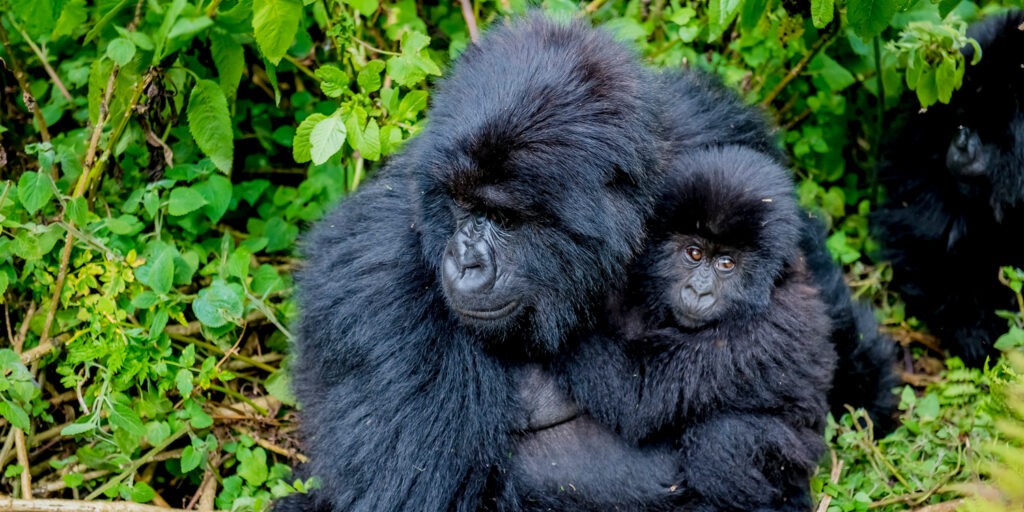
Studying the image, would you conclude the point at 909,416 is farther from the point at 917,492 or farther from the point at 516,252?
the point at 516,252

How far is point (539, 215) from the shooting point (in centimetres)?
288

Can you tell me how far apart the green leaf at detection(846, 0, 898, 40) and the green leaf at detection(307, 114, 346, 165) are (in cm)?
183

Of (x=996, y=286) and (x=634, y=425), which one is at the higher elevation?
(x=634, y=425)

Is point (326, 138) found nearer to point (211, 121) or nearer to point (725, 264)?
point (211, 121)

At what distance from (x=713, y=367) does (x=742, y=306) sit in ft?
0.81

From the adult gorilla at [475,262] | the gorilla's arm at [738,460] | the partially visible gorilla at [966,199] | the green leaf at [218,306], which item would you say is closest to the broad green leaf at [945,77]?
the partially visible gorilla at [966,199]

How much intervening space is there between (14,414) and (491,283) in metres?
1.73

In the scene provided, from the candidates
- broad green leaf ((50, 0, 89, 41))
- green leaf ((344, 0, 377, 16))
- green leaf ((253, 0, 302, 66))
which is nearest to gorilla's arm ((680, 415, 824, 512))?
green leaf ((253, 0, 302, 66))

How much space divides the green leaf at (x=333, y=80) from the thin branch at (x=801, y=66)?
6.96 feet

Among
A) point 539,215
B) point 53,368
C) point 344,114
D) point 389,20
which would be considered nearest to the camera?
point 539,215

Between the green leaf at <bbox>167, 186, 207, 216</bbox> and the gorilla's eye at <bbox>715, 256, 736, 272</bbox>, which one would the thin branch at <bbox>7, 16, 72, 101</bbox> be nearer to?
the green leaf at <bbox>167, 186, 207, 216</bbox>

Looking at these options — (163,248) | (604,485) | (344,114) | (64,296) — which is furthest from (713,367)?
(64,296)

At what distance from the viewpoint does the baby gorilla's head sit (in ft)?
10.7

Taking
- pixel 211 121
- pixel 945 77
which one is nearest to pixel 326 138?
pixel 211 121
